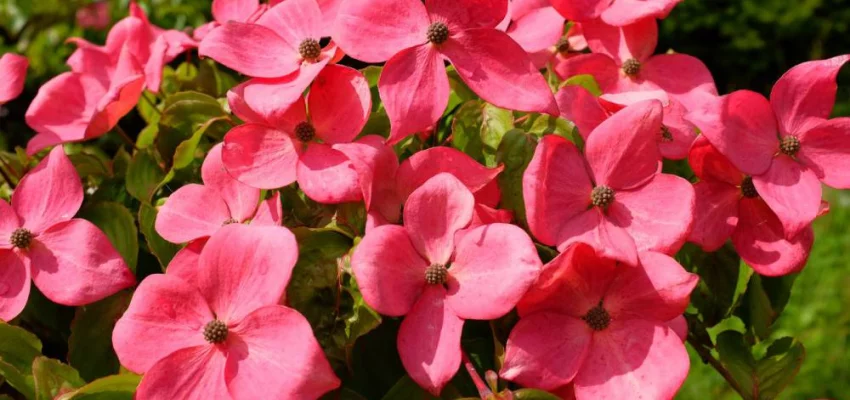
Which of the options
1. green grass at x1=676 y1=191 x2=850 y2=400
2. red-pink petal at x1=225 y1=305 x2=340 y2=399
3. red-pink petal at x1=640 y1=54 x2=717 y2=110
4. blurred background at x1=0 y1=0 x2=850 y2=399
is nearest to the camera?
red-pink petal at x1=225 y1=305 x2=340 y2=399

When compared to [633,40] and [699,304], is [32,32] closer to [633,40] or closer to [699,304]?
[633,40]

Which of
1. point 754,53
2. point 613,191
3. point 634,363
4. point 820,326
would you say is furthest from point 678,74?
point 754,53

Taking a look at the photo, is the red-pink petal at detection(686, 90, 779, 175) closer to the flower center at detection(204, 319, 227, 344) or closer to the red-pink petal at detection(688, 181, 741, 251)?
the red-pink petal at detection(688, 181, 741, 251)

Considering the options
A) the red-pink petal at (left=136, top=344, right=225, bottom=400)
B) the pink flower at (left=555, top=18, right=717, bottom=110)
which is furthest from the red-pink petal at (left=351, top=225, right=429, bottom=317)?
the pink flower at (left=555, top=18, right=717, bottom=110)

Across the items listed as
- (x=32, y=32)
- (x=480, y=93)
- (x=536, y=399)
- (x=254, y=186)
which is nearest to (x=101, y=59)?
(x=254, y=186)

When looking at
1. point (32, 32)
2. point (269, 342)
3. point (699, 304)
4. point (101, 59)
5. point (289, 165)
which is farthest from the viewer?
point (32, 32)

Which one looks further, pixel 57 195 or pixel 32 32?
pixel 32 32

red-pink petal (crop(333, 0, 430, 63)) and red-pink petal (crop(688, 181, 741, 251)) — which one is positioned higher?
red-pink petal (crop(333, 0, 430, 63))
